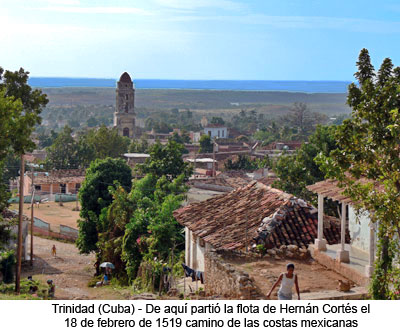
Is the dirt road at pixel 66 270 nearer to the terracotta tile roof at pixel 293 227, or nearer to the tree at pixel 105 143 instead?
the terracotta tile roof at pixel 293 227

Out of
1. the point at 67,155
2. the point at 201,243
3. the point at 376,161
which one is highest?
the point at 376,161

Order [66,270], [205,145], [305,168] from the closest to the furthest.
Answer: [66,270] < [305,168] < [205,145]

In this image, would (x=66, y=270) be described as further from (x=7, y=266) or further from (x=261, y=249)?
(x=261, y=249)

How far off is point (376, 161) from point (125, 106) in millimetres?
75713

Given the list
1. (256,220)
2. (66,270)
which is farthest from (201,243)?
(66,270)

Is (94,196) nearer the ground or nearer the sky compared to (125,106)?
nearer the ground

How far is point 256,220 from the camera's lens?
15.3m

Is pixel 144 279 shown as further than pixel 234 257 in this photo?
Yes

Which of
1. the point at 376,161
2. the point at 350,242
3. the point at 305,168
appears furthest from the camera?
the point at 305,168

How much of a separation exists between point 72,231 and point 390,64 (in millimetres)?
26035

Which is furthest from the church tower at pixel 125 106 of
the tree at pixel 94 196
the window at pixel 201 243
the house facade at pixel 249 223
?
the window at pixel 201 243
